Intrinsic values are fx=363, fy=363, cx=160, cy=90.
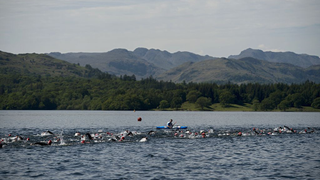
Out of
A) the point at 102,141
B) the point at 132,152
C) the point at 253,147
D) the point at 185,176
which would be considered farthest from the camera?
the point at 102,141

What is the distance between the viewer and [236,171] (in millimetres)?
35156

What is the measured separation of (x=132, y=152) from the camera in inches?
1857

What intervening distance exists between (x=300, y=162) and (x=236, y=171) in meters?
9.73

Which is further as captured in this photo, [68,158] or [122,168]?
[68,158]

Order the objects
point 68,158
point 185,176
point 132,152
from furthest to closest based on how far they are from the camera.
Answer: point 132,152 < point 68,158 < point 185,176

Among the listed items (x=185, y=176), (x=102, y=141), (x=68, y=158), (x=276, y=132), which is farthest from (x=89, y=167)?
(x=276, y=132)

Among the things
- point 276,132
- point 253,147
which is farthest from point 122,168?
point 276,132

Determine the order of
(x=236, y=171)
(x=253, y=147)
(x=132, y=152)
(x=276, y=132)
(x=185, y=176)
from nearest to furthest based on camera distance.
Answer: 1. (x=185, y=176)
2. (x=236, y=171)
3. (x=132, y=152)
4. (x=253, y=147)
5. (x=276, y=132)

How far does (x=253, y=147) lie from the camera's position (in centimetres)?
5331

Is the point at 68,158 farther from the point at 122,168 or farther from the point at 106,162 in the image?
the point at 122,168

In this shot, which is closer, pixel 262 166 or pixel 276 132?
pixel 262 166

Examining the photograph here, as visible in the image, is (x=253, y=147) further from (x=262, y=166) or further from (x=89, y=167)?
(x=89, y=167)

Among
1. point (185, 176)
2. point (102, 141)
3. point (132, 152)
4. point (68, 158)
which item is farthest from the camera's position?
point (102, 141)

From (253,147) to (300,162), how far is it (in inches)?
515
